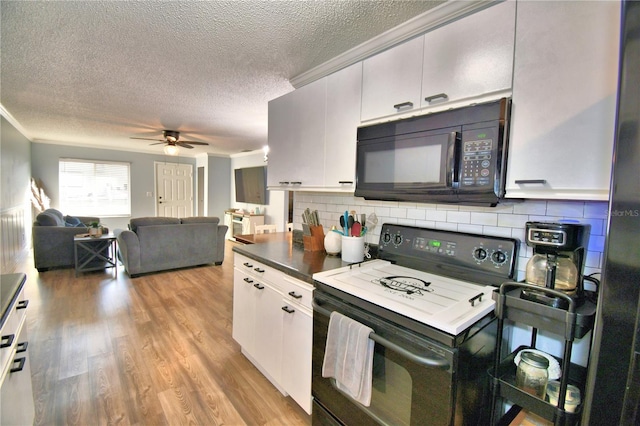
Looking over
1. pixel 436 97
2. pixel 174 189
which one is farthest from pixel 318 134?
pixel 174 189

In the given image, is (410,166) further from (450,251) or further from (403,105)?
(450,251)

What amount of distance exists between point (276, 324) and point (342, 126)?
129cm

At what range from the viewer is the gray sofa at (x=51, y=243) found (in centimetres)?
426

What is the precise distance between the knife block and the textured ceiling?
48.2 inches

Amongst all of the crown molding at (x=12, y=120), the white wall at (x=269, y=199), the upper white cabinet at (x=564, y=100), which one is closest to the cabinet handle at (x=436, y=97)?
the upper white cabinet at (x=564, y=100)

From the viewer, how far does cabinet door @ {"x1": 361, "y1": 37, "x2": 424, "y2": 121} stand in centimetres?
142

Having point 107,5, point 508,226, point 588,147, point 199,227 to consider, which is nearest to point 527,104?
point 588,147

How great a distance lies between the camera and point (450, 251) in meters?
1.49

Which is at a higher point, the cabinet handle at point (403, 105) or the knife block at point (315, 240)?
the cabinet handle at point (403, 105)

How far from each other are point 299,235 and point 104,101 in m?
2.88

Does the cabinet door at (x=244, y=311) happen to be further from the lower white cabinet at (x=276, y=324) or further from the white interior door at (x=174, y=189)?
the white interior door at (x=174, y=189)

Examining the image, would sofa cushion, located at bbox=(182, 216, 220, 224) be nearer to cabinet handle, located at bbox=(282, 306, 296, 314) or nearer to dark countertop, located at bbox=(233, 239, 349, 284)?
dark countertop, located at bbox=(233, 239, 349, 284)

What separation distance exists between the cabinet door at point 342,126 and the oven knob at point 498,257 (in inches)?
31.7

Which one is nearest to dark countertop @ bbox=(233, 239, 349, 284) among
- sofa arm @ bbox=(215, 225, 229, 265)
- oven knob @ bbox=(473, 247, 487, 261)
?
oven knob @ bbox=(473, 247, 487, 261)
